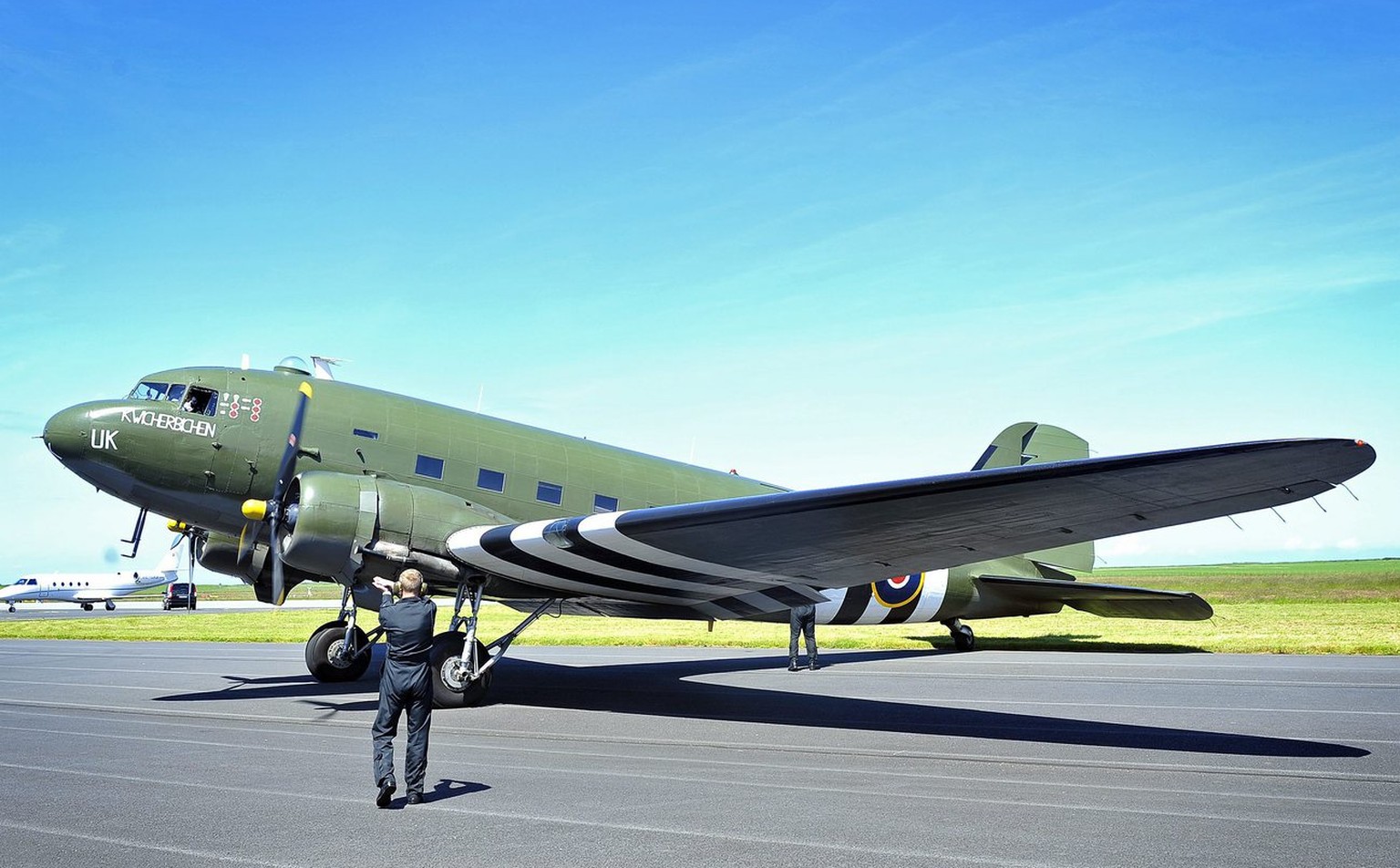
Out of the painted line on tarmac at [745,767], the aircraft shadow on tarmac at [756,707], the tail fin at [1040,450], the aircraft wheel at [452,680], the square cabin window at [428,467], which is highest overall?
the tail fin at [1040,450]

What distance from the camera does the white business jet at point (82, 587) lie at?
70.1 m

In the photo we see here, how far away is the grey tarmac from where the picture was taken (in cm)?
530

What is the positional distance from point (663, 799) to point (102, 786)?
4148 mm

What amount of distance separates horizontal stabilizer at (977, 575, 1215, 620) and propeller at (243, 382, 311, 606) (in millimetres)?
13280

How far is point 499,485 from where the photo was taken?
14039 millimetres

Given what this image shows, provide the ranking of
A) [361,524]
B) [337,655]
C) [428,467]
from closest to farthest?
[361,524] → [428,467] → [337,655]

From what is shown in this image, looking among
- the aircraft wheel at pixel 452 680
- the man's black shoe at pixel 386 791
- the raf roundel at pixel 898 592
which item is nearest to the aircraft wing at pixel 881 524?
the aircraft wheel at pixel 452 680

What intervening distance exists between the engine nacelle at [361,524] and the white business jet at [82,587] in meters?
65.2

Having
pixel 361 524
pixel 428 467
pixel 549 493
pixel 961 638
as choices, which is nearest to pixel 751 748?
pixel 361 524

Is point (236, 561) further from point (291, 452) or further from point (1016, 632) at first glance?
point (1016, 632)

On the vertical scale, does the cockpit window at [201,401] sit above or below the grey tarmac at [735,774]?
above

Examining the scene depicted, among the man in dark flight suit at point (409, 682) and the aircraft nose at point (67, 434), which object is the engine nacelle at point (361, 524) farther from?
the man in dark flight suit at point (409, 682)

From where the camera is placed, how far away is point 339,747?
29.5 ft

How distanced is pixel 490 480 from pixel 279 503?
112 inches
